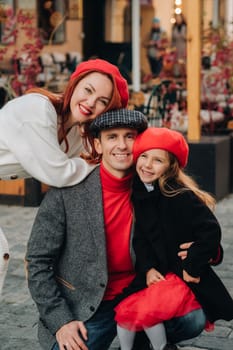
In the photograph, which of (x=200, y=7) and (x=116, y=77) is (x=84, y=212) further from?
(x=200, y=7)

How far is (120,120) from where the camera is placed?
11.6 feet

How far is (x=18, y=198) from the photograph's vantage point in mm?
9117

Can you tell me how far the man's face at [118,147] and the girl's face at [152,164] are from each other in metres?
0.08

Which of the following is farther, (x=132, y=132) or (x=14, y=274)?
(x=14, y=274)

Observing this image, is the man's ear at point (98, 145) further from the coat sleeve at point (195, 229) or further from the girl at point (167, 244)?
the coat sleeve at point (195, 229)

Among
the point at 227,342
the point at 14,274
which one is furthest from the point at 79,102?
the point at 14,274

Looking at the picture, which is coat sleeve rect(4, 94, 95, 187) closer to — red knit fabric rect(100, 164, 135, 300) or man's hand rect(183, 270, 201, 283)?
red knit fabric rect(100, 164, 135, 300)

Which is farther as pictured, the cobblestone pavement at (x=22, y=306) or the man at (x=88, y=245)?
the cobblestone pavement at (x=22, y=306)

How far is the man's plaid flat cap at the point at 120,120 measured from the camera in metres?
3.54

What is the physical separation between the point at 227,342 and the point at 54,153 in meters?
1.78

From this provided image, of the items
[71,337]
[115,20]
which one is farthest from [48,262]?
[115,20]

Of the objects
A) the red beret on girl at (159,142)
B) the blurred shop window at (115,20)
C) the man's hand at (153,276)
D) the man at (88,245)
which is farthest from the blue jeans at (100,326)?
the blurred shop window at (115,20)

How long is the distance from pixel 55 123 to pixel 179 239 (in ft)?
2.38

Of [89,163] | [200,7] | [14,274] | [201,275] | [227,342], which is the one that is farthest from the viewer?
[200,7]
